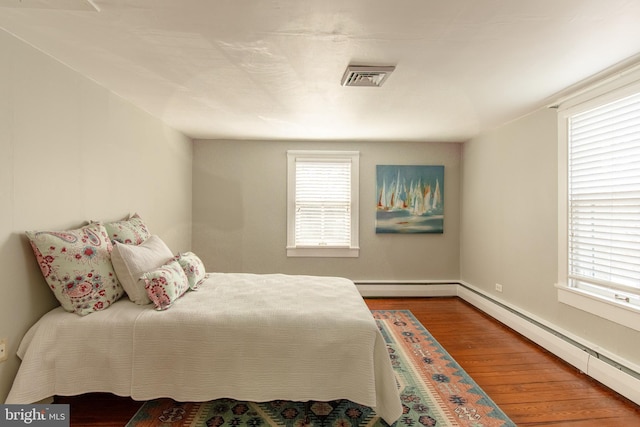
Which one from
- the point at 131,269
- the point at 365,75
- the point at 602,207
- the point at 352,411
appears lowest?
the point at 352,411

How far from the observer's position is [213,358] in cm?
207

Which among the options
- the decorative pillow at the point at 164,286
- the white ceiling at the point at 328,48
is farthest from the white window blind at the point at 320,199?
the decorative pillow at the point at 164,286

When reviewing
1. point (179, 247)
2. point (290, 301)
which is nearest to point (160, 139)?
point (179, 247)

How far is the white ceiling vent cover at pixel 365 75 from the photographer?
2.38 m

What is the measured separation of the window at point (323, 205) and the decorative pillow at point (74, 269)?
2.87m

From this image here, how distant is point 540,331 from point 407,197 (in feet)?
7.84

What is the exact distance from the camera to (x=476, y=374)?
2.70 metres

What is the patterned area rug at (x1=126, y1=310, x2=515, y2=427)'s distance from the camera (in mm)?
2105

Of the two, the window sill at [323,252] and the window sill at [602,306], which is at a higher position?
the window sill at [323,252]

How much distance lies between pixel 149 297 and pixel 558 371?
3260 mm

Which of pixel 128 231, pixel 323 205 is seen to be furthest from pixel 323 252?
pixel 128 231

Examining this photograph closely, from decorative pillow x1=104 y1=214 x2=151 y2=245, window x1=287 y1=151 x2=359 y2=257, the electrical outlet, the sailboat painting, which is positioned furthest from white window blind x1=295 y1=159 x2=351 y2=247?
the electrical outlet

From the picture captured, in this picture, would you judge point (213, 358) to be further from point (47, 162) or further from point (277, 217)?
point (277, 217)

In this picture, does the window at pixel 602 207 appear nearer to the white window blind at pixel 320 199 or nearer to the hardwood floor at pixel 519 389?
the hardwood floor at pixel 519 389
